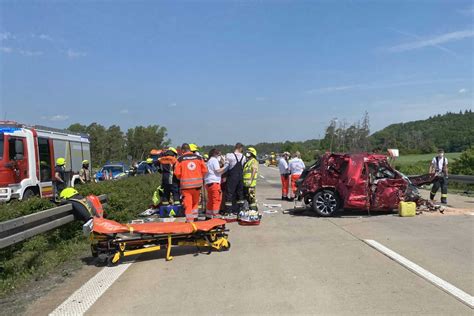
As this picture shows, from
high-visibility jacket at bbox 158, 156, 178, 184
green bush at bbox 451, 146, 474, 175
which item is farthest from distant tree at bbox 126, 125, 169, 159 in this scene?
high-visibility jacket at bbox 158, 156, 178, 184

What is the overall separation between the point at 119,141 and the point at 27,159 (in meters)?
46.3

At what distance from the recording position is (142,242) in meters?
6.93

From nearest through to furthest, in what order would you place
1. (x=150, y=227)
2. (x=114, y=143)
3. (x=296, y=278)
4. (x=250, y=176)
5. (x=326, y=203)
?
1. (x=296, y=278)
2. (x=150, y=227)
3. (x=326, y=203)
4. (x=250, y=176)
5. (x=114, y=143)

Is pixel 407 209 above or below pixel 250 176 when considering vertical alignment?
below

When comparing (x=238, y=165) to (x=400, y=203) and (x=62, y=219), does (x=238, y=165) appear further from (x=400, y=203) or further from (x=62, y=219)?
(x=62, y=219)

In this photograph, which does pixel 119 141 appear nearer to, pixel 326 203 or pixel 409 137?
pixel 326 203

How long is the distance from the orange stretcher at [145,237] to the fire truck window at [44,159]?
998 cm

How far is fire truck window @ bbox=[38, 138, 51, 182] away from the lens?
1578 centimetres

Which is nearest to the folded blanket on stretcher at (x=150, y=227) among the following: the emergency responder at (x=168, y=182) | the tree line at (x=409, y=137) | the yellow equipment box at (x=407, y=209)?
the emergency responder at (x=168, y=182)

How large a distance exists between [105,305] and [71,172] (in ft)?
50.3

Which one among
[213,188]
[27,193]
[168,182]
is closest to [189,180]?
[213,188]

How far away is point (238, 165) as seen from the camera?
11875mm

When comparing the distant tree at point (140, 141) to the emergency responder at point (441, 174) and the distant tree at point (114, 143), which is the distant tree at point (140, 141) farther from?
the emergency responder at point (441, 174)

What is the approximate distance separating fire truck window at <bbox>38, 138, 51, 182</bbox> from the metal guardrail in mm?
8481
